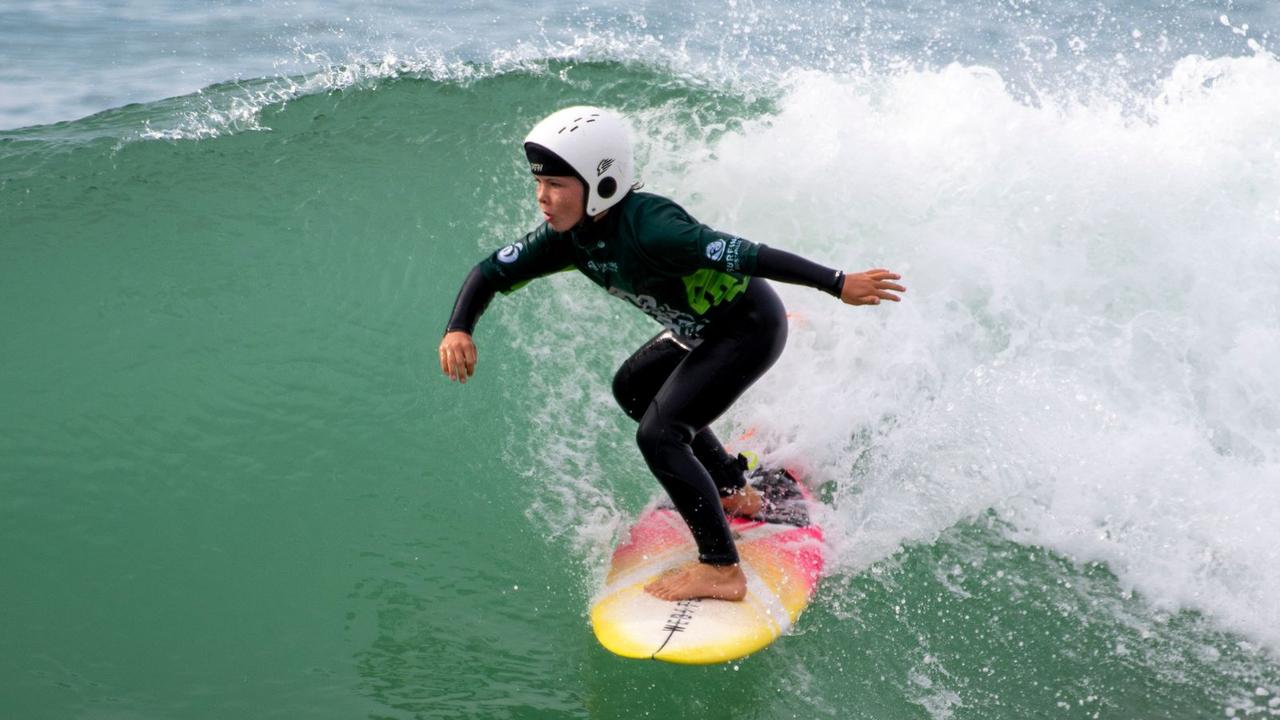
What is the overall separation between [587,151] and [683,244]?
18.4 inches

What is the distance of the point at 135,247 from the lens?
6965 millimetres

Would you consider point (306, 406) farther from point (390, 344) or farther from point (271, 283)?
point (271, 283)

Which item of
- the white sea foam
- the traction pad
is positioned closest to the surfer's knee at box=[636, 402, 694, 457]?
the traction pad

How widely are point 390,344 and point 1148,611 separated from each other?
13.9ft

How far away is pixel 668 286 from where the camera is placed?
4.04m

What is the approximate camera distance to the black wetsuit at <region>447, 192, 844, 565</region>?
3922 millimetres

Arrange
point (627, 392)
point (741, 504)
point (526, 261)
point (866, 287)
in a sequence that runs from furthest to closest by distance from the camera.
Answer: point (741, 504) → point (627, 392) → point (526, 261) → point (866, 287)

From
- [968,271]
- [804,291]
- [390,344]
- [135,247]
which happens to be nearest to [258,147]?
[135,247]

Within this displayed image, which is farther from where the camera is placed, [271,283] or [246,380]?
[271,283]

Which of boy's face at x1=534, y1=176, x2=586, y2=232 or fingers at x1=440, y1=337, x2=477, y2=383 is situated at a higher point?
boy's face at x1=534, y1=176, x2=586, y2=232

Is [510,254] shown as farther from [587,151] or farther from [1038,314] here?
[1038,314]

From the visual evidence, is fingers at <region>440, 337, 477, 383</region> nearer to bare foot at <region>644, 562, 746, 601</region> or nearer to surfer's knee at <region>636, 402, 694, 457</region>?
surfer's knee at <region>636, 402, 694, 457</region>

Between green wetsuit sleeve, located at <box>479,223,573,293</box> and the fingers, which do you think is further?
green wetsuit sleeve, located at <box>479,223,573,293</box>

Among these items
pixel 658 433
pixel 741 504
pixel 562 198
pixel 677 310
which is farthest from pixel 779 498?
pixel 562 198
